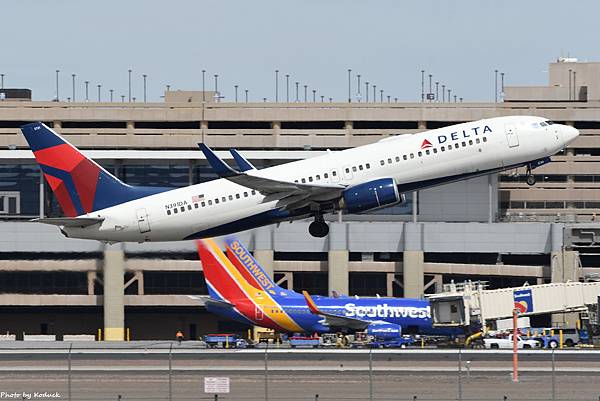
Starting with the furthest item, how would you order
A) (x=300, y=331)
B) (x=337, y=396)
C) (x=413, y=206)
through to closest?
(x=413, y=206) < (x=300, y=331) < (x=337, y=396)

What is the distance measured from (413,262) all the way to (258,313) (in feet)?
92.8

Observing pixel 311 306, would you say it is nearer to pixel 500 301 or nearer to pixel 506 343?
pixel 506 343

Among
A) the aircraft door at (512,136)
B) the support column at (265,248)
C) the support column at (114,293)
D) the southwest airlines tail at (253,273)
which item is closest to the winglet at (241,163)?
the aircraft door at (512,136)

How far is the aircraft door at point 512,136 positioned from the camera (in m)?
79.7

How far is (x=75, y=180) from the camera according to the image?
85.6 metres

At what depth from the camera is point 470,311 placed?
102m

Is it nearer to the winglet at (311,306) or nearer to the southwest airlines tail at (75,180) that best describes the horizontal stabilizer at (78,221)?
the southwest airlines tail at (75,180)

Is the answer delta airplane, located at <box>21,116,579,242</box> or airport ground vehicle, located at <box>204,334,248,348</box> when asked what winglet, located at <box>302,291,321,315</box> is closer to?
airport ground vehicle, located at <box>204,334,248,348</box>

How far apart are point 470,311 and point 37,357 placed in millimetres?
31674

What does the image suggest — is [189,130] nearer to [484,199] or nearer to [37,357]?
[484,199]

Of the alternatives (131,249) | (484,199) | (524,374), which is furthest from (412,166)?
(484,199)

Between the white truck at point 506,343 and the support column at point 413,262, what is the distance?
25.7 m

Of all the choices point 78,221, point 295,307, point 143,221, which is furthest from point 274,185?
point 295,307

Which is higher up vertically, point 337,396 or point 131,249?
point 131,249
